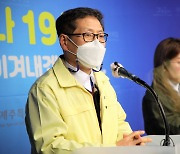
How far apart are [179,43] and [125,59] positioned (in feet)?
2.91

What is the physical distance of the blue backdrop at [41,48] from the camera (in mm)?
2723

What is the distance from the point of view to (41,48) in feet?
9.66

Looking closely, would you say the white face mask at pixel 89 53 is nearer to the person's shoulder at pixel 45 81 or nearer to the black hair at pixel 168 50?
the person's shoulder at pixel 45 81

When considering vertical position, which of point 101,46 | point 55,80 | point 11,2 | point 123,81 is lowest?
point 123,81

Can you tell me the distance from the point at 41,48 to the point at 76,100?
1.37 meters

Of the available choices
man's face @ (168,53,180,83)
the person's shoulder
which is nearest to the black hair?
man's face @ (168,53,180,83)

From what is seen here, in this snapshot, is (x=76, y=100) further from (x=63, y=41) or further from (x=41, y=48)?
(x=41, y=48)

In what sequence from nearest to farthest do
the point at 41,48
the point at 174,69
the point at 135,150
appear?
the point at 135,150 → the point at 174,69 → the point at 41,48

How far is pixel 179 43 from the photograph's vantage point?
278 cm

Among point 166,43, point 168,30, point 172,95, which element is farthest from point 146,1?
point 172,95

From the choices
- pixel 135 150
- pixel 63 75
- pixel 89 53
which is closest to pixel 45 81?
pixel 63 75

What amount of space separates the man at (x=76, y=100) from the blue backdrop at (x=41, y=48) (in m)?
1.02

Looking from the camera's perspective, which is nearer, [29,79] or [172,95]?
[172,95]

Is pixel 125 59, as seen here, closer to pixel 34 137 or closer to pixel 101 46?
pixel 101 46
